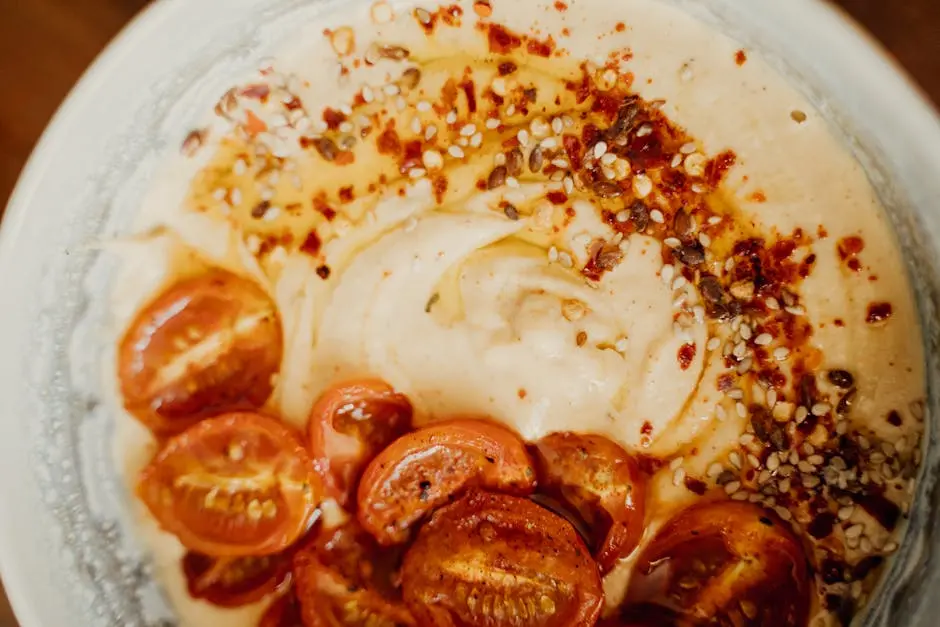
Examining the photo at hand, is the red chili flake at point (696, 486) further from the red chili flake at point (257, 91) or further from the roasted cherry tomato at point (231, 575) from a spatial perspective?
the red chili flake at point (257, 91)

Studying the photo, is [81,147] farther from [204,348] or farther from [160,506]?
[160,506]

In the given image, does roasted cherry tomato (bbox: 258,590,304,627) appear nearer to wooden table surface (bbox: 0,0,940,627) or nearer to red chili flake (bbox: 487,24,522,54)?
wooden table surface (bbox: 0,0,940,627)

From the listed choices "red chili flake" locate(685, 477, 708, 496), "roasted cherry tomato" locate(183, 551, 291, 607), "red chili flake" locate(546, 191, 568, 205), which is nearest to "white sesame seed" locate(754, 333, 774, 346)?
"red chili flake" locate(685, 477, 708, 496)

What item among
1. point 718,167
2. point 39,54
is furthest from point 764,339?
point 39,54

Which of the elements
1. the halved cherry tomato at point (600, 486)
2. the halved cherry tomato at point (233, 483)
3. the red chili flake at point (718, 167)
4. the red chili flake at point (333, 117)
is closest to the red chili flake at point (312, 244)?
the red chili flake at point (333, 117)

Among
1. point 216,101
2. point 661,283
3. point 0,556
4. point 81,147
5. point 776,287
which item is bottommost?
point 0,556

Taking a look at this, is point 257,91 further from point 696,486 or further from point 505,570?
point 696,486

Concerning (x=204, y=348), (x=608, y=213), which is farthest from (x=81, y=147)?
(x=608, y=213)
